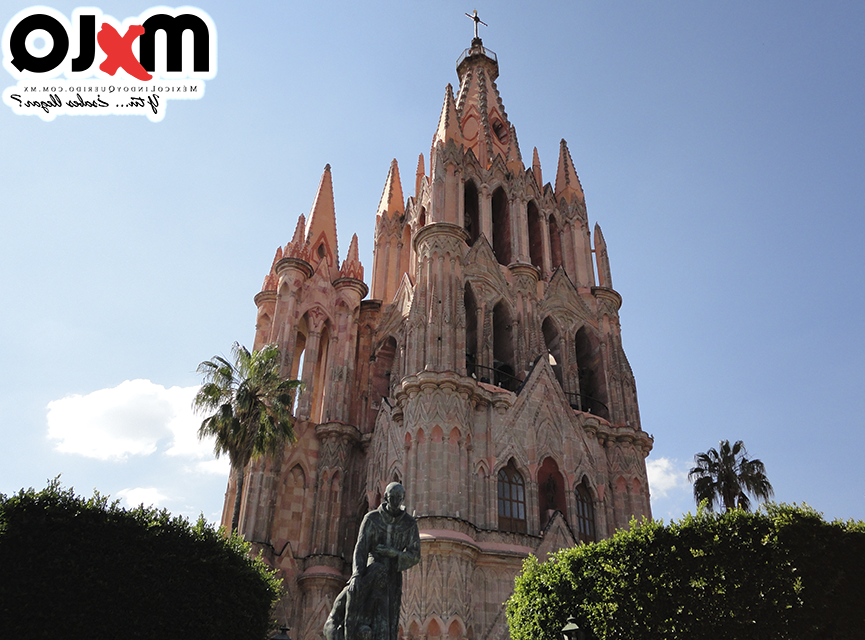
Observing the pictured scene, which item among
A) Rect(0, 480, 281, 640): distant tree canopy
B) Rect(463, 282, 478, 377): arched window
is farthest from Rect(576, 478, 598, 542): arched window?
Rect(0, 480, 281, 640): distant tree canopy

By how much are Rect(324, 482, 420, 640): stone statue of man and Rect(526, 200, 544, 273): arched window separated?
2577 cm

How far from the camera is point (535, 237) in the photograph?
125 ft

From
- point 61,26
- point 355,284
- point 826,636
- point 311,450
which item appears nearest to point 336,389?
point 311,450

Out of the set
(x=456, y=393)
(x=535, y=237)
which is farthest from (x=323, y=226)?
(x=456, y=393)

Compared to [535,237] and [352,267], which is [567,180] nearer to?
[535,237]

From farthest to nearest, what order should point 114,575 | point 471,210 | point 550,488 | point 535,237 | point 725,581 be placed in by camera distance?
point 535,237, point 471,210, point 550,488, point 114,575, point 725,581

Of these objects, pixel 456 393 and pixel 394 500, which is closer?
pixel 394 500

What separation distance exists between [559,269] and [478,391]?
1085 cm

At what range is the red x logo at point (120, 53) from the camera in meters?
16.3

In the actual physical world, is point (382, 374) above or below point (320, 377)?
below

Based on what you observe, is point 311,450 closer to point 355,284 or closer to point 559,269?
point 355,284

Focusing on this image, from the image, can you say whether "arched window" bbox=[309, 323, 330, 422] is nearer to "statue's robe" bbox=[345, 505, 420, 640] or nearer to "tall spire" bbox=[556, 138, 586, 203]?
"tall spire" bbox=[556, 138, 586, 203]

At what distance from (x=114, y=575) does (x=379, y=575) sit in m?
→ 7.63

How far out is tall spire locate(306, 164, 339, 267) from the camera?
35.9 metres
